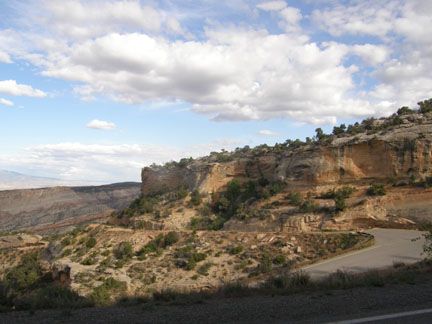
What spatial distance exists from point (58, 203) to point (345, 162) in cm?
6700

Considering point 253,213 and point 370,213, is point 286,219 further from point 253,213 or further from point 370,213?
point 370,213

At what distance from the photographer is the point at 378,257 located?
66.0ft

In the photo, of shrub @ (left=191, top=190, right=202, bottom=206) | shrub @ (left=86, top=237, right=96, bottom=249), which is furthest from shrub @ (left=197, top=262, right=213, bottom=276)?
shrub @ (left=191, top=190, right=202, bottom=206)

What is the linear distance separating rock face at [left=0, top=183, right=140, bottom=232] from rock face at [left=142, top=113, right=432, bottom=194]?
3342 centimetres

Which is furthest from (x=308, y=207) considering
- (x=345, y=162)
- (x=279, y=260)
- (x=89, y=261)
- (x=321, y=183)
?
(x=89, y=261)

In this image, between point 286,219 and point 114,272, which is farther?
point 286,219

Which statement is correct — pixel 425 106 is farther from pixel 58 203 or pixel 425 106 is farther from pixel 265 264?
pixel 58 203

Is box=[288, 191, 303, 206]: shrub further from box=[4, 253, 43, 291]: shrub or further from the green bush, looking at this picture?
box=[4, 253, 43, 291]: shrub

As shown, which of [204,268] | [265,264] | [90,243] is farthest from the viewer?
[90,243]

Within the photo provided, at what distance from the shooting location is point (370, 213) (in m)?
30.2

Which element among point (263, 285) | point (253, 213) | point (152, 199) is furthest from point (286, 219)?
point (263, 285)

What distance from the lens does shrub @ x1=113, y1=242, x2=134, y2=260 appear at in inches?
1198

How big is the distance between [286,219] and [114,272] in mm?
13761

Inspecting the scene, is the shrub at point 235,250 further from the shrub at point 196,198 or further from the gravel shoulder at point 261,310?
the gravel shoulder at point 261,310
